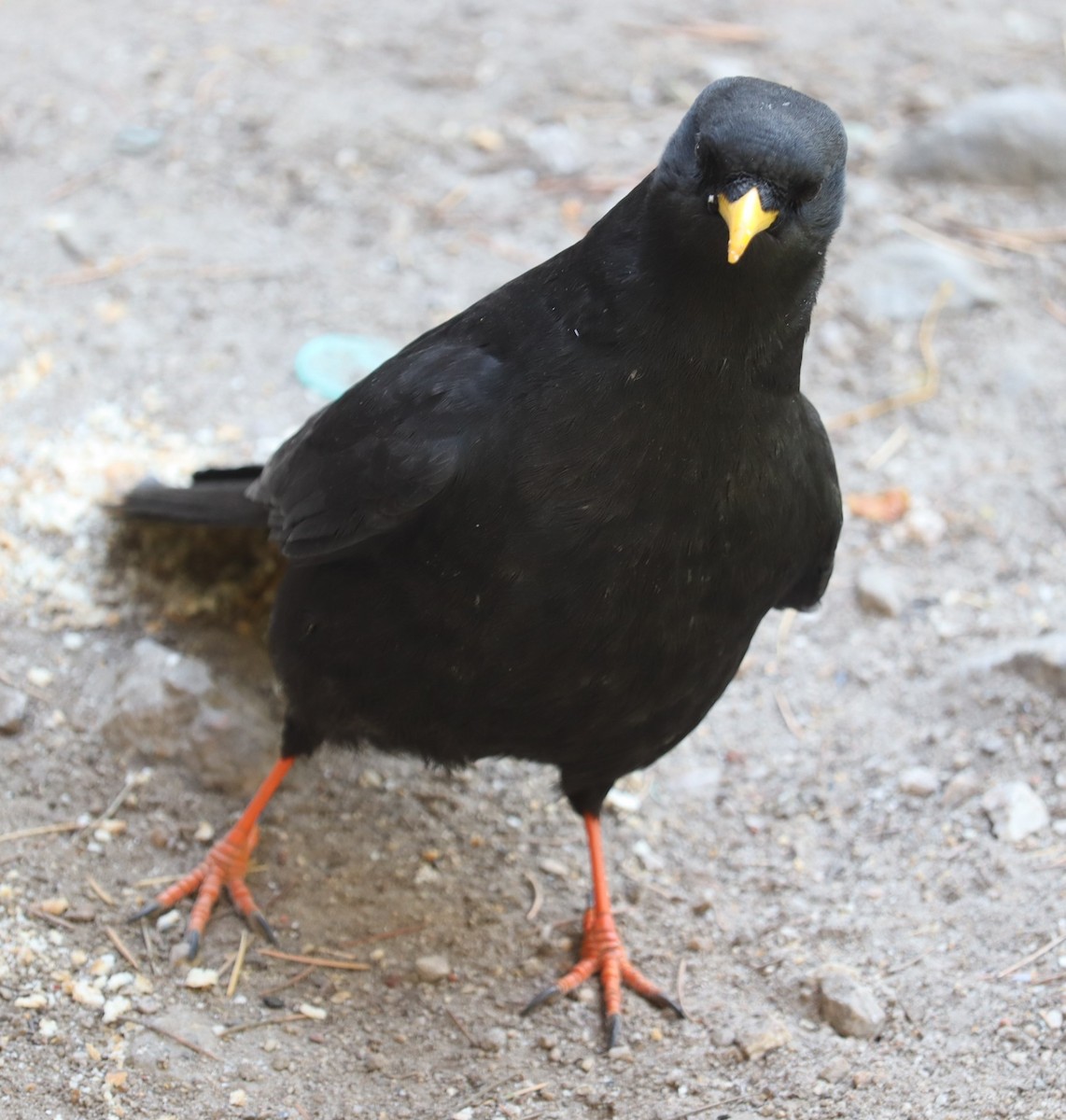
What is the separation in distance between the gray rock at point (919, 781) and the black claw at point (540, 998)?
121 cm

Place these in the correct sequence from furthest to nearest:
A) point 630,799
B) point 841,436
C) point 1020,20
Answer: point 1020,20
point 841,436
point 630,799

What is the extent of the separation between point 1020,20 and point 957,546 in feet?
12.3

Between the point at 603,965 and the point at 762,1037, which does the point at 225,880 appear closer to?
the point at 603,965

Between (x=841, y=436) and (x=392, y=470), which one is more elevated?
(x=392, y=470)

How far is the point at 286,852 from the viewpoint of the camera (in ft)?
13.0

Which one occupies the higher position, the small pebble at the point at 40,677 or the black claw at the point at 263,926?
the small pebble at the point at 40,677

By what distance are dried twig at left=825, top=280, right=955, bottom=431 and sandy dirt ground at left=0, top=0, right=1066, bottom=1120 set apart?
0.10ft

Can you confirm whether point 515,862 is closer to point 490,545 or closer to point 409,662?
point 409,662

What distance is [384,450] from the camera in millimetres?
3111

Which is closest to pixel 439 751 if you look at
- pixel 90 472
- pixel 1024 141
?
pixel 90 472

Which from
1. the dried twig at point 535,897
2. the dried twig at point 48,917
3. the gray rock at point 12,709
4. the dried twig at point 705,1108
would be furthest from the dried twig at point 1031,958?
the gray rock at point 12,709

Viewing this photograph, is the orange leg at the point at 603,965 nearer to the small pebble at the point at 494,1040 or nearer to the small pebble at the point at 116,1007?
the small pebble at the point at 494,1040

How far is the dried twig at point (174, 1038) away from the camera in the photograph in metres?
3.22

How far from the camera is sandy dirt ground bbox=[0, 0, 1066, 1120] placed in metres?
3.33
